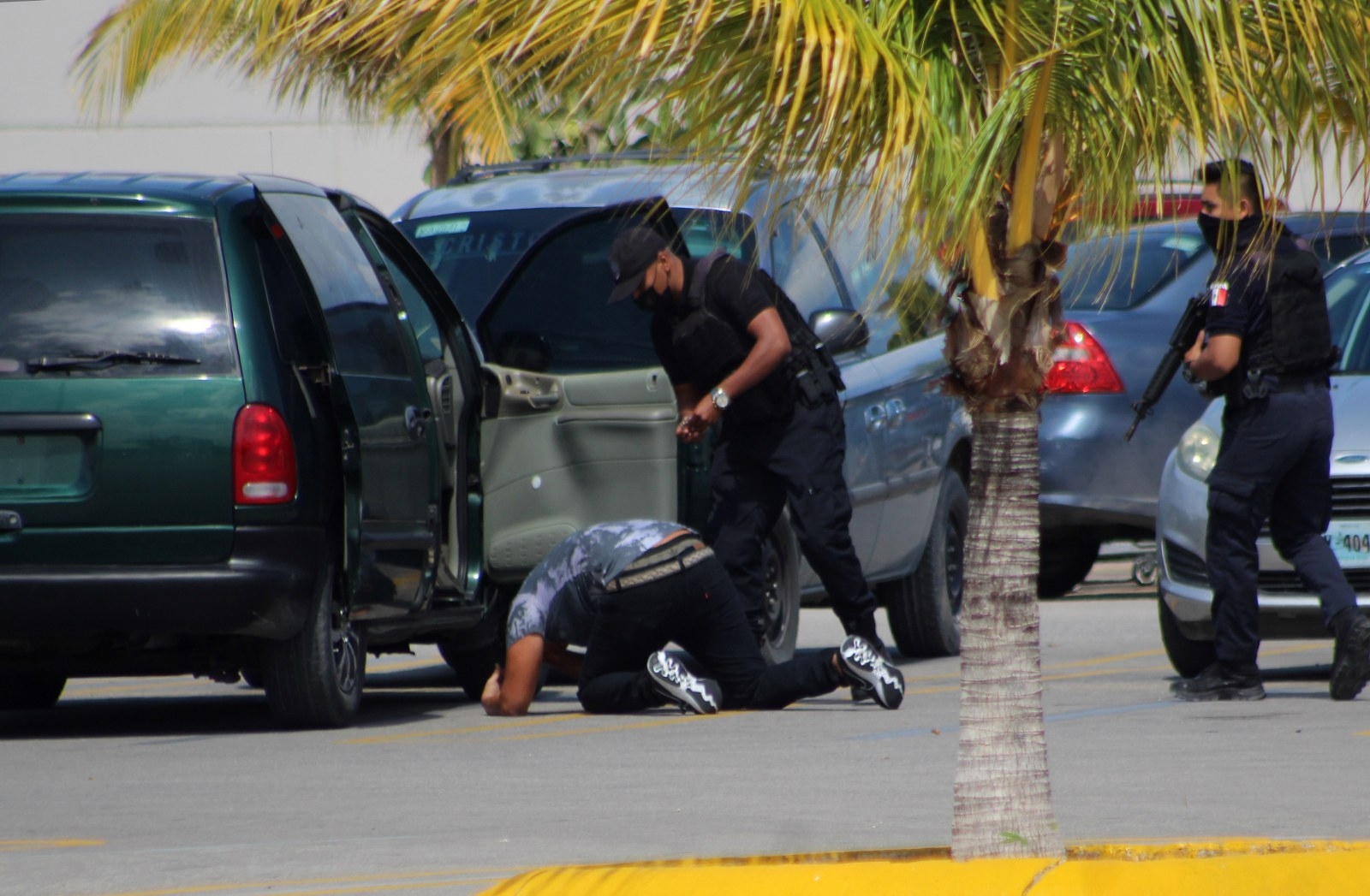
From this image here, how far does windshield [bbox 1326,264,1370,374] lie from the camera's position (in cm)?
909

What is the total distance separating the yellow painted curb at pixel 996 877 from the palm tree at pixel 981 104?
12.2 inches

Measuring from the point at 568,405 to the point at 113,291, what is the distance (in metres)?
2.00

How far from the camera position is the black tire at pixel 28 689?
8.47 m

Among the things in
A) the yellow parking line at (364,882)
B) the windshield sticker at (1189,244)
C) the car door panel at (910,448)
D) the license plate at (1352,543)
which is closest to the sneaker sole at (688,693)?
the car door panel at (910,448)

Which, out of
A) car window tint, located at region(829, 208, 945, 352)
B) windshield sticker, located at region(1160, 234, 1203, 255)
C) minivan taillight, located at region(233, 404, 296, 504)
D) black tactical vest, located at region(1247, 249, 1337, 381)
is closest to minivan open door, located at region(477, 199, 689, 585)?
minivan taillight, located at region(233, 404, 296, 504)

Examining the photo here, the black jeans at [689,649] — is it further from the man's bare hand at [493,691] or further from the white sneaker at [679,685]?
the man's bare hand at [493,691]

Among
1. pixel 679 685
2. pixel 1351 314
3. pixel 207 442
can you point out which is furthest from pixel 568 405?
pixel 1351 314

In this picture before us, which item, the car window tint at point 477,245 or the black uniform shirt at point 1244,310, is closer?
the black uniform shirt at point 1244,310

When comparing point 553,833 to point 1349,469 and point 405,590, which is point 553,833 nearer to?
point 405,590

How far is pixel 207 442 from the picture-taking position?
6977mm

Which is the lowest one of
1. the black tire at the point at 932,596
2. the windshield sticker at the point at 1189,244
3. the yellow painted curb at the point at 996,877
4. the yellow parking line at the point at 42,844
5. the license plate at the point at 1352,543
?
the black tire at the point at 932,596

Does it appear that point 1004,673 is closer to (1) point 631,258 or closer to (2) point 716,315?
(1) point 631,258

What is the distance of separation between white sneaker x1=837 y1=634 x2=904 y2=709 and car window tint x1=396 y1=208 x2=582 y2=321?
7.41 feet

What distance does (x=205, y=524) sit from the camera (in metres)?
6.99
